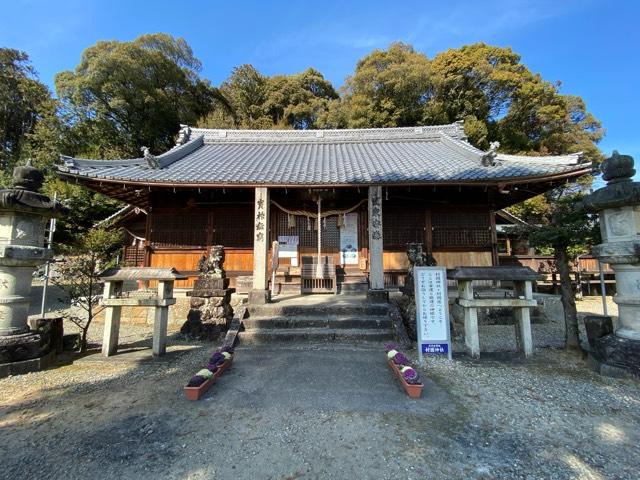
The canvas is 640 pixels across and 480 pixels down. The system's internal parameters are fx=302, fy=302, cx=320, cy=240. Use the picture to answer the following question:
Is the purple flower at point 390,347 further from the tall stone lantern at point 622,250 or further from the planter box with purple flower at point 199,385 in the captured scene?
the tall stone lantern at point 622,250

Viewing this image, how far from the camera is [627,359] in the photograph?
4.34 m

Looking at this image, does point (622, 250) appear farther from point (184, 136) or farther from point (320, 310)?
point (184, 136)

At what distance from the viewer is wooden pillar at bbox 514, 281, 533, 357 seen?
5.38 metres

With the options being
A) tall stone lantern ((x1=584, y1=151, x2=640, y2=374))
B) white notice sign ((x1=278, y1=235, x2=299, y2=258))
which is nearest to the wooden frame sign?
tall stone lantern ((x1=584, y1=151, x2=640, y2=374))

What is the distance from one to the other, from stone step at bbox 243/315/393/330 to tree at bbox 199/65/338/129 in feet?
79.9

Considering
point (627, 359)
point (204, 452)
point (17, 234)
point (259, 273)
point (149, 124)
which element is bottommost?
point (204, 452)

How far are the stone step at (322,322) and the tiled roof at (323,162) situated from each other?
3369 mm

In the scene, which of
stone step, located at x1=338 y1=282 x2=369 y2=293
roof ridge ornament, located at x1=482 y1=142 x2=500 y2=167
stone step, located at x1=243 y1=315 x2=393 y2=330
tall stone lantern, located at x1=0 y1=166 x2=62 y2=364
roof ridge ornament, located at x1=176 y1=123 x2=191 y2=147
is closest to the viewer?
tall stone lantern, located at x1=0 y1=166 x2=62 y2=364

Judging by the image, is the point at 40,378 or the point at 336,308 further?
the point at 336,308

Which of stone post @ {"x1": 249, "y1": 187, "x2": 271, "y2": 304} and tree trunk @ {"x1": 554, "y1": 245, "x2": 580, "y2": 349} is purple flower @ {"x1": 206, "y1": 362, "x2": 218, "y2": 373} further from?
tree trunk @ {"x1": 554, "y1": 245, "x2": 580, "y2": 349}

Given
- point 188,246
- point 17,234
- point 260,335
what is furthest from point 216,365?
point 188,246

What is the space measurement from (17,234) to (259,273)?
4347mm

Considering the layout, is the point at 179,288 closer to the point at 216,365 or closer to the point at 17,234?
the point at 17,234

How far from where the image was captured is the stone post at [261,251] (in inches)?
285
